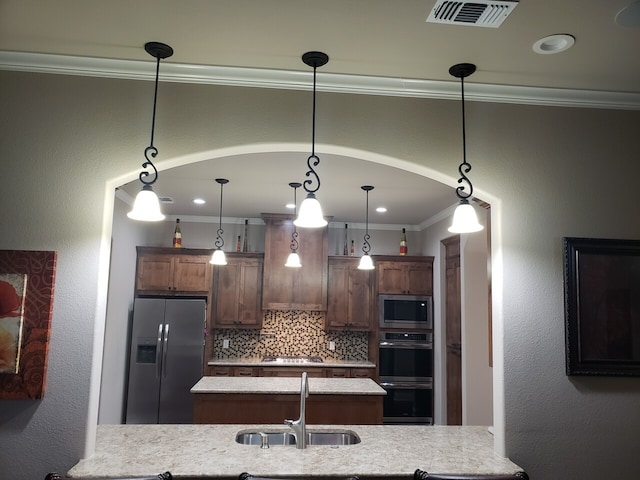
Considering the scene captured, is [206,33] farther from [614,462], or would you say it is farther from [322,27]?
[614,462]

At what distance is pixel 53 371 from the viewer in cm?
221

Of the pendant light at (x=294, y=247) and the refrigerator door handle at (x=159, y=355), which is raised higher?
the pendant light at (x=294, y=247)

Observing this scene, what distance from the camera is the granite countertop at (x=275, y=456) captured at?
2156 mm

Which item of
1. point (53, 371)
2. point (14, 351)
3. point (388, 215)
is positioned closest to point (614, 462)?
point (53, 371)

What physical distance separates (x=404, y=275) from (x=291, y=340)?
67.9 inches

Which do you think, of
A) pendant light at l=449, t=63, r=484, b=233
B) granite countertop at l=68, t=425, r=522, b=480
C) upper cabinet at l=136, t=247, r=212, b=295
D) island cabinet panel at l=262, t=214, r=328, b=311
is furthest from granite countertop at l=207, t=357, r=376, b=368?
pendant light at l=449, t=63, r=484, b=233

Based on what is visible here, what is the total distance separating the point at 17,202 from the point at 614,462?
3.13m

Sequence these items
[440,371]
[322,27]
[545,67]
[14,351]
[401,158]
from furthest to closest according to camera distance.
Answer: [440,371]
[401,158]
[545,67]
[14,351]
[322,27]

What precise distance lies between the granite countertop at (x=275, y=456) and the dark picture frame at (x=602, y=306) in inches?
27.1

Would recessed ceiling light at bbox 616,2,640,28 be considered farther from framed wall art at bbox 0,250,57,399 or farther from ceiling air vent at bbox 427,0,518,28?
framed wall art at bbox 0,250,57,399

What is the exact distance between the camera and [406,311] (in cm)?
625

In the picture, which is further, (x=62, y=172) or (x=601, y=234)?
(x=601, y=234)

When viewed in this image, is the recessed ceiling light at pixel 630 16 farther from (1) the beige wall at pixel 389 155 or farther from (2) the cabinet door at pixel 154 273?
(2) the cabinet door at pixel 154 273

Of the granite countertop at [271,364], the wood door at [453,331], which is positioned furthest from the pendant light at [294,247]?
the wood door at [453,331]
